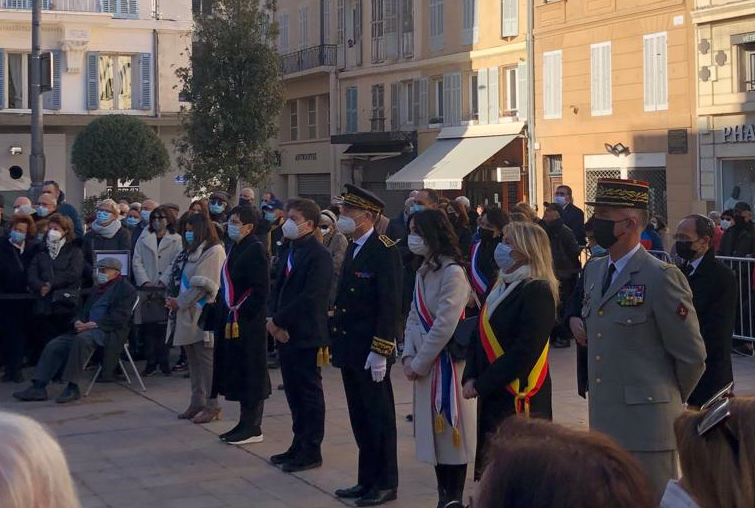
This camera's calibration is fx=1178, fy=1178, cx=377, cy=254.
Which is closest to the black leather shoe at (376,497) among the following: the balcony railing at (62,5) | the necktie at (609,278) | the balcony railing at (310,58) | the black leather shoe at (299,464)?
the black leather shoe at (299,464)

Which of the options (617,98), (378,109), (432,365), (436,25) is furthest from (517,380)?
(378,109)

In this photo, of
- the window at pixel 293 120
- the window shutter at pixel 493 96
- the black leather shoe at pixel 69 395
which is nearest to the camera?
the black leather shoe at pixel 69 395

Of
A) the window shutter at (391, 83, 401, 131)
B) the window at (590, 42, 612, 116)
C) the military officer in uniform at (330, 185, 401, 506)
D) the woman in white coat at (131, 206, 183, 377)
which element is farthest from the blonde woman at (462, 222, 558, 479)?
the window shutter at (391, 83, 401, 131)

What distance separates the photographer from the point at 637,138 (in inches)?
1138

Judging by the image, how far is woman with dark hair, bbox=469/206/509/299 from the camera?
1150cm

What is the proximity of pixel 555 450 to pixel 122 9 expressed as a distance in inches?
1747

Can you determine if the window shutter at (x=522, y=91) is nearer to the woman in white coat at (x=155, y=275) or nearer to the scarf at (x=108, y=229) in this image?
the woman in white coat at (x=155, y=275)

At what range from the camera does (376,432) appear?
8.06m

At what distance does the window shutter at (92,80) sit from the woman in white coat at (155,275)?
30955 millimetres

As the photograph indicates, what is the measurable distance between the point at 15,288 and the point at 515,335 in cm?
849

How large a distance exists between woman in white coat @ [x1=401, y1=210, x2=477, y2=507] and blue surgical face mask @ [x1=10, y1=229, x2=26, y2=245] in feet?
24.5

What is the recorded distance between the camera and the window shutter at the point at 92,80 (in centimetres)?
4356

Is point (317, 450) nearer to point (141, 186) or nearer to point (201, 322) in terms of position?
point (201, 322)

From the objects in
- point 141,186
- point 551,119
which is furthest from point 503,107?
point 141,186
